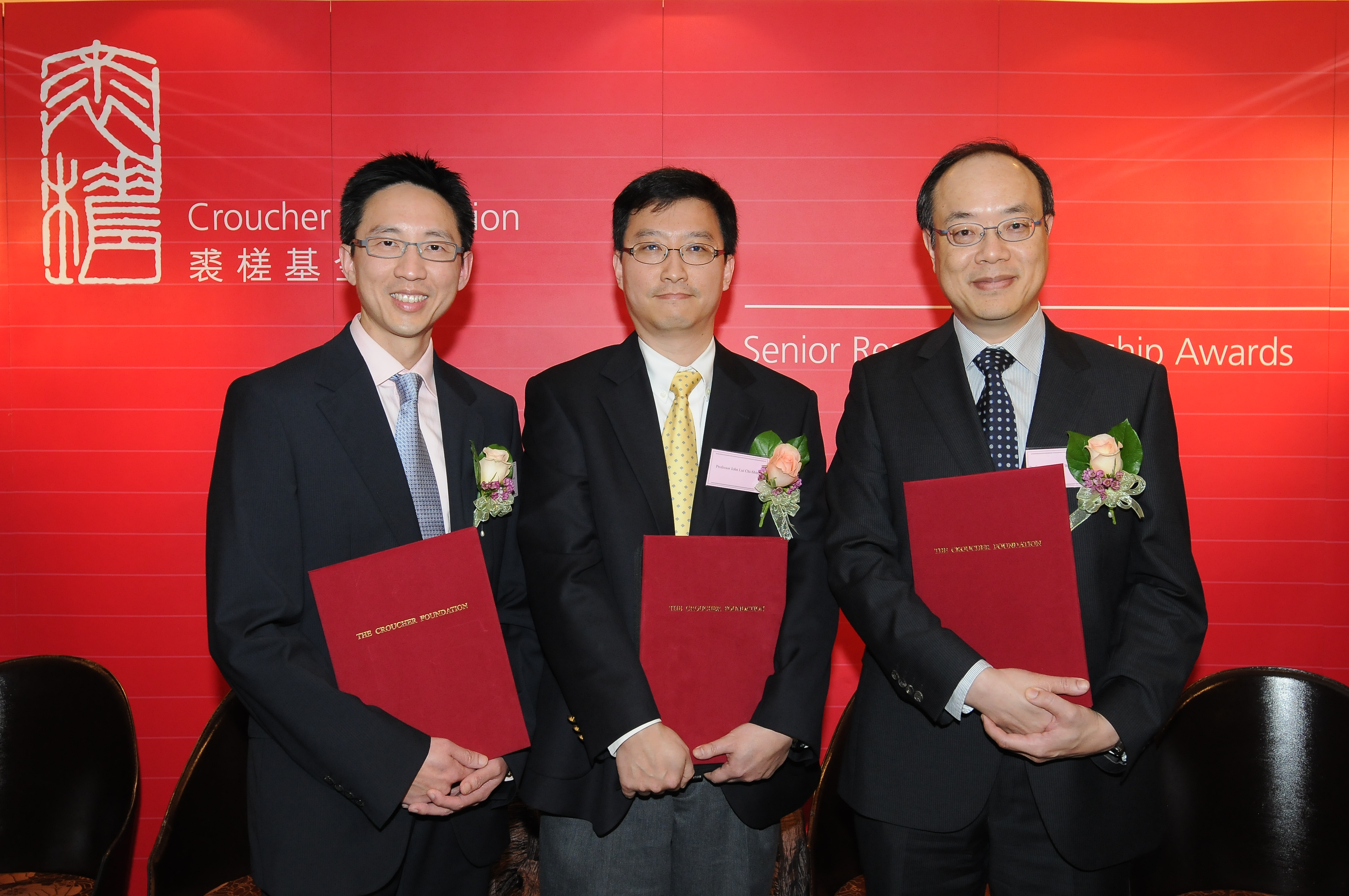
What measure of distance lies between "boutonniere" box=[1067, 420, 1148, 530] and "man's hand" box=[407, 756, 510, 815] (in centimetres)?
135

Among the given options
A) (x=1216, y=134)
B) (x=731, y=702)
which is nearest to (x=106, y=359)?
(x=731, y=702)

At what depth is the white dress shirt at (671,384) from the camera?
2.10 m

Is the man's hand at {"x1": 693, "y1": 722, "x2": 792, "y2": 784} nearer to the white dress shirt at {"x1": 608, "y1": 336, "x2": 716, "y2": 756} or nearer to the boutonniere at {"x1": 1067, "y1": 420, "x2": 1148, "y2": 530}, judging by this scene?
the white dress shirt at {"x1": 608, "y1": 336, "x2": 716, "y2": 756}

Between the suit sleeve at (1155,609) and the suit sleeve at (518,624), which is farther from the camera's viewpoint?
the suit sleeve at (518,624)

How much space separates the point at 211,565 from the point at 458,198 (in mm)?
1067

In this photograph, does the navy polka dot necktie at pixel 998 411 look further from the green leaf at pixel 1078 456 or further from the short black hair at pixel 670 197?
the short black hair at pixel 670 197

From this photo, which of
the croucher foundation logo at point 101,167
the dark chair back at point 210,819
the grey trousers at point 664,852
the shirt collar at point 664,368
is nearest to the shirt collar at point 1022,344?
the shirt collar at point 664,368

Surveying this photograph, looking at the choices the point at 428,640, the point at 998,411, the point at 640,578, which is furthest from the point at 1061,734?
the point at 428,640

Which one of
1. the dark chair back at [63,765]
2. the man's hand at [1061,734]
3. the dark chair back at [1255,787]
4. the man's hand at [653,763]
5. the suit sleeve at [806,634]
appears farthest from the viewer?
the dark chair back at [63,765]

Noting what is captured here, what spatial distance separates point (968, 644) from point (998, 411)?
54 centimetres

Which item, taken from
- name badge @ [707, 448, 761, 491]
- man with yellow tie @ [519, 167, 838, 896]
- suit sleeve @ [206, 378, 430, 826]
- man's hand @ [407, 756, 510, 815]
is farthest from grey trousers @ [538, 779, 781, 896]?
name badge @ [707, 448, 761, 491]

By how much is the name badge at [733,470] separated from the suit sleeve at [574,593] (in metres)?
0.31

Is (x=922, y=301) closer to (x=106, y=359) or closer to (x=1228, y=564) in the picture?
(x=1228, y=564)

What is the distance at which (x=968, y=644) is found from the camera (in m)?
1.80
